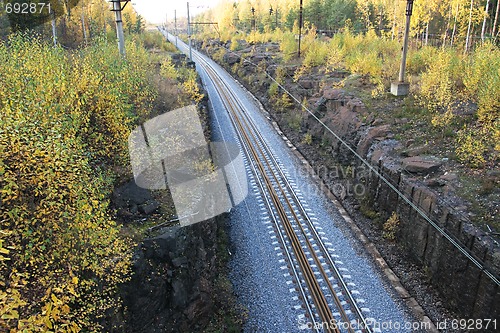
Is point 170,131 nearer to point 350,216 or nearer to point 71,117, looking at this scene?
point 71,117

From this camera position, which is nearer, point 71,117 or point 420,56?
point 71,117

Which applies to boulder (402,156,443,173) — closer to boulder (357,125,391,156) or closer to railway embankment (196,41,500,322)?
railway embankment (196,41,500,322)

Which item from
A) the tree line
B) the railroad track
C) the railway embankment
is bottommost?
the railroad track

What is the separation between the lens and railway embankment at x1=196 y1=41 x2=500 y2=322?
39.4ft

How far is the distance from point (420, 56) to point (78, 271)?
24844 mm

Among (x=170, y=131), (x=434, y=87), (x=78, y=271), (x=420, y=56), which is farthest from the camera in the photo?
(x=420, y=56)

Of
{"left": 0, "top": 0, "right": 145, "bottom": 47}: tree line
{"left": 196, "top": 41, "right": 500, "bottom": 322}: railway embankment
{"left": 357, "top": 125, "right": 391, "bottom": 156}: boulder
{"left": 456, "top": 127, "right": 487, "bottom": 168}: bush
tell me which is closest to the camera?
{"left": 196, "top": 41, "right": 500, "bottom": 322}: railway embankment

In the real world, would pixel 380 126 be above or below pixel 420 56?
below

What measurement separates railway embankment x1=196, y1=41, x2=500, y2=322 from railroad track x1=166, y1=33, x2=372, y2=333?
251cm

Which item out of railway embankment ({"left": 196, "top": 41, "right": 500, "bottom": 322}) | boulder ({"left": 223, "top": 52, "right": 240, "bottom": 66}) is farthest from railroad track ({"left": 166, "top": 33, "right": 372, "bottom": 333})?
boulder ({"left": 223, "top": 52, "right": 240, "bottom": 66})

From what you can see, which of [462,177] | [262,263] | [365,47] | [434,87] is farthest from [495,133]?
[365,47]

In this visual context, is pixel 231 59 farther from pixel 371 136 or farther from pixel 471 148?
pixel 471 148

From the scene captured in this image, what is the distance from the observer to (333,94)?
2562 cm

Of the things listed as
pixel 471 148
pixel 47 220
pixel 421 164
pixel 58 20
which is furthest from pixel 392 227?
pixel 58 20
